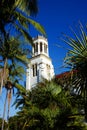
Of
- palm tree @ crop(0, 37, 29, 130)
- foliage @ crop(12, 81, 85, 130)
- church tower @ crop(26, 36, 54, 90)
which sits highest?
church tower @ crop(26, 36, 54, 90)

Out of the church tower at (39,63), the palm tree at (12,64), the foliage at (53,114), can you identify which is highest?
the church tower at (39,63)

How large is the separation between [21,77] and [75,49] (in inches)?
862

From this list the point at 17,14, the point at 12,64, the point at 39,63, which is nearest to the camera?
the point at 17,14

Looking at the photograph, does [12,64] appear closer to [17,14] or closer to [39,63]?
[17,14]

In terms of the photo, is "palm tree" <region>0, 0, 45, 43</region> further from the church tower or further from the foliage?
the church tower

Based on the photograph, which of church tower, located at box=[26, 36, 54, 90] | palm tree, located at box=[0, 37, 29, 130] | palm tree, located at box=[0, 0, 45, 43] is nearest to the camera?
palm tree, located at box=[0, 0, 45, 43]

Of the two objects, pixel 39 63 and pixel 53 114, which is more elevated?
pixel 39 63

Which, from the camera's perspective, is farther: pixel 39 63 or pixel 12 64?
pixel 39 63

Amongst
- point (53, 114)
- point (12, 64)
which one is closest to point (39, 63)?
point (12, 64)

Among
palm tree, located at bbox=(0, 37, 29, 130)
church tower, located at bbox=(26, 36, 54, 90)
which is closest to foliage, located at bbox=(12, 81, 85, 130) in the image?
palm tree, located at bbox=(0, 37, 29, 130)

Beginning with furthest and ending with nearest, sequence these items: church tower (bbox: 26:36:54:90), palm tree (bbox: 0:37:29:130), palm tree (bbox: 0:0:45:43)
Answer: church tower (bbox: 26:36:54:90) < palm tree (bbox: 0:37:29:130) < palm tree (bbox: 0:0:45:43)

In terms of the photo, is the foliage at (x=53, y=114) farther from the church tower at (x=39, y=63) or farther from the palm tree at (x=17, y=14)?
the church tower at (x=39, y=63)

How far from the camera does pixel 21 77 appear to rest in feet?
107

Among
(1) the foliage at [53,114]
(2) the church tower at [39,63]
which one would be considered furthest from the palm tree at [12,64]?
(2) the church tower at [39,63]
